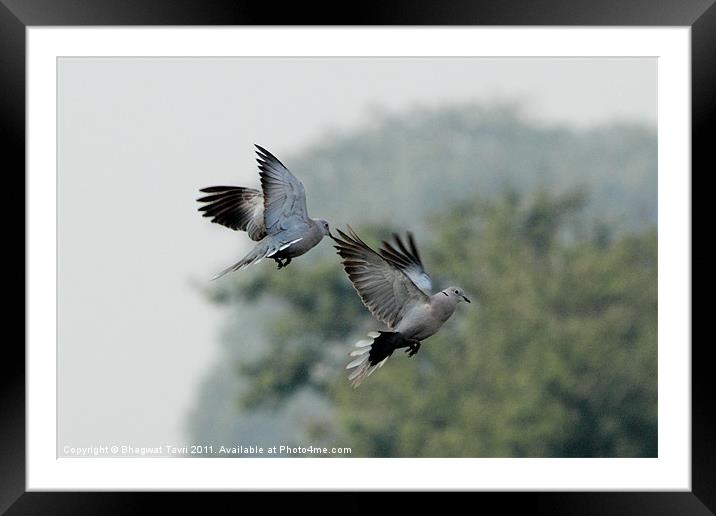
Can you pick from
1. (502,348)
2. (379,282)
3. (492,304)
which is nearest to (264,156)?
(379,282)

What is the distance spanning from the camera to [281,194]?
148 inches

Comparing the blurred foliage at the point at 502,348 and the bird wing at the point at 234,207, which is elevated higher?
the bird wing at the point at 234,207

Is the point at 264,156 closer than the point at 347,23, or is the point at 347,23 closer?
the point at 264,156

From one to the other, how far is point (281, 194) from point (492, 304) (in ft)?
36.7

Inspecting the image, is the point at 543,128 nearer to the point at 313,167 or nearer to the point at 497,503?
the point at 313,167

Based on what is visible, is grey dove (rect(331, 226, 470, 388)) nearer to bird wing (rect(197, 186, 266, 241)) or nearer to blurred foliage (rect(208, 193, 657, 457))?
bird wing (rect(197, 186, 266, 241))

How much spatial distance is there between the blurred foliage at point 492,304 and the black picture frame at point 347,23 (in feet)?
29.4

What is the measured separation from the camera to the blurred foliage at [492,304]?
13.8 m

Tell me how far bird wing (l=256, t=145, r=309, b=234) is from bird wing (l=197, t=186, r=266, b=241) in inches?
10.1

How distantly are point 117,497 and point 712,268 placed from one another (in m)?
2.63

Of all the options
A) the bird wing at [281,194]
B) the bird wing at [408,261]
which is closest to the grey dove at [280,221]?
the bird wing at [281,194]

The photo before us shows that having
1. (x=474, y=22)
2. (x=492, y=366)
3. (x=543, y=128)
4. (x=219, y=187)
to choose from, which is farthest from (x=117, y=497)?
(x=543, y=128)

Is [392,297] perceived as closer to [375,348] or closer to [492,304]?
[375,348]

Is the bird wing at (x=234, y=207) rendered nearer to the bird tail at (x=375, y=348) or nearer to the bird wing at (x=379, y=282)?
the bird wing at (x=379, y=282)
